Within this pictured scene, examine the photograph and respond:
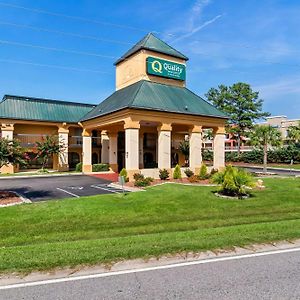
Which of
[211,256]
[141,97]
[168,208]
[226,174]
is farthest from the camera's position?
[141,97]

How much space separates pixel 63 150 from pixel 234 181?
2630cm

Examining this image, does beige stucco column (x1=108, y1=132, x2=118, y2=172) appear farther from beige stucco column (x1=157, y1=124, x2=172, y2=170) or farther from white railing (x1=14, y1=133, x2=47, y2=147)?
white railing (x1=14, y1=133, x2=47, y2=147)

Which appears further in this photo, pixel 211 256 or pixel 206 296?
pixel 211 256

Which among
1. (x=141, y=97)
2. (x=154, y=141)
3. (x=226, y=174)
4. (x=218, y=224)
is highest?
(x=141, y=97)

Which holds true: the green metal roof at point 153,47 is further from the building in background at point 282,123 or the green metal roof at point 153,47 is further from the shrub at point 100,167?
the building in background at point 282,123

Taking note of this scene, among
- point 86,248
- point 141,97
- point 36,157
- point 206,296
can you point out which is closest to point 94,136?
point 36,157

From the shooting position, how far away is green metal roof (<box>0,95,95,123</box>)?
1352 inches

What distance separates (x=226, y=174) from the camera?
15.9m

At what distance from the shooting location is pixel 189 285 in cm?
509

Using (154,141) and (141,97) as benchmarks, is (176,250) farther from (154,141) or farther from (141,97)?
(154,141)

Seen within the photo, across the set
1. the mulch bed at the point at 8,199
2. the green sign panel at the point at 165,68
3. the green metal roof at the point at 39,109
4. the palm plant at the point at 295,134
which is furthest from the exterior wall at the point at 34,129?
the palm plant at the point at 295,134

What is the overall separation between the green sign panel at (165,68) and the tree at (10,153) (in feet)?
51.6

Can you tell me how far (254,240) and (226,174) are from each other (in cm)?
831

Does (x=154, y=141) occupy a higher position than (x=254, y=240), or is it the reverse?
(x=154, y=141)
